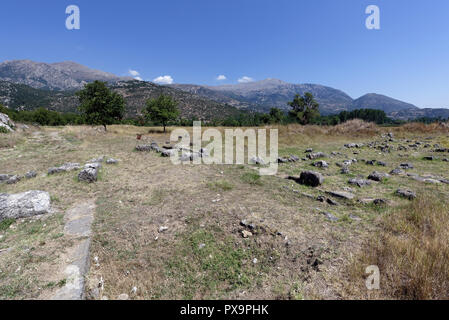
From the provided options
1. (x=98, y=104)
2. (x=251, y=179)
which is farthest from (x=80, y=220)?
(x=98, y=104)

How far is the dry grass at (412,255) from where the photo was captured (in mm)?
2822

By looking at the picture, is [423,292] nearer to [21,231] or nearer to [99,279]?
[99,279]

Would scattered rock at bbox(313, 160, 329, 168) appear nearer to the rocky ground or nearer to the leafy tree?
the rocky ground

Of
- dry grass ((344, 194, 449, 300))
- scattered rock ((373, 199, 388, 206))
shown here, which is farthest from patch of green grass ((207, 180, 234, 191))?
scattered rock ((373, 199, 388, 206))

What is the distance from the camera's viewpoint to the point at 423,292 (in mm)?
2691

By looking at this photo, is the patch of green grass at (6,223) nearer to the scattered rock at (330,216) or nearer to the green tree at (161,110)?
the scattered rock at (330,216)

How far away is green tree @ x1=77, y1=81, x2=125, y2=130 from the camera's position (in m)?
28.0

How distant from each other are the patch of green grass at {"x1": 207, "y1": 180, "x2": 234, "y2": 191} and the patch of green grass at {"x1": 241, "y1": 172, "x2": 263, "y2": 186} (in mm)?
930

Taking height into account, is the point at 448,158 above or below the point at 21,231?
above

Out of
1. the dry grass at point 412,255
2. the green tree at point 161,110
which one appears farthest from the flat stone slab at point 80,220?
the green tree at point 161,110

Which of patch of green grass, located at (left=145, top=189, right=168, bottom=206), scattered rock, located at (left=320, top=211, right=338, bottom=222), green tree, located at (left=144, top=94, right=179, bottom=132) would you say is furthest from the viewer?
green tree, located at (left=144, top=94, right=179, bottom=132)

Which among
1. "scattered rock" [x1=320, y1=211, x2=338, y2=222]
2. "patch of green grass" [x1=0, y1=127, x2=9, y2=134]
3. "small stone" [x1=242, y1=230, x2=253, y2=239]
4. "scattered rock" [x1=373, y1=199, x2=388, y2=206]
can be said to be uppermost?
"patch of green grass" [x1=0, y1=127, x2=9, y2=134]
